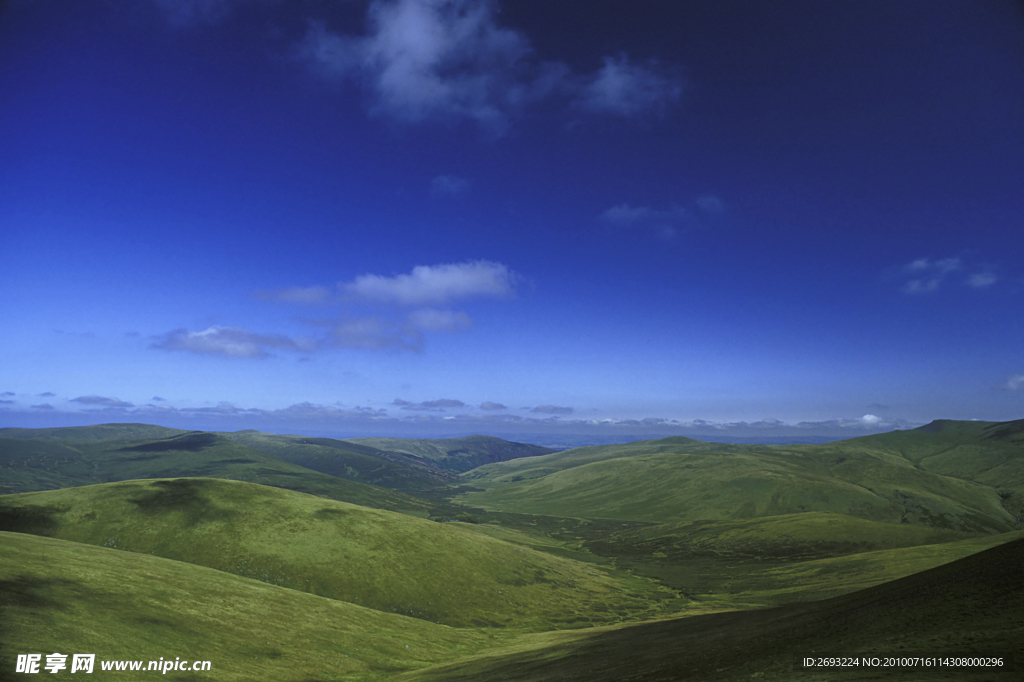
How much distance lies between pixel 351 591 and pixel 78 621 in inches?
2600

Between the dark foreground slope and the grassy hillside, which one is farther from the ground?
the dark foreground slope

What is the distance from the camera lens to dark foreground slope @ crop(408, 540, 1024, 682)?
28312mm

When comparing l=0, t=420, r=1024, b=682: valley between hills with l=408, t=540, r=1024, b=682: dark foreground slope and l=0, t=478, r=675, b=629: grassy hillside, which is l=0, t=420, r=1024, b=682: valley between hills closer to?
l=408, t=540, r=1024, b=682: dark foreground slope

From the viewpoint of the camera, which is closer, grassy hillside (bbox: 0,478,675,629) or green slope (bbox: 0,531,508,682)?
green slope (bbox: 0,531,508,682)

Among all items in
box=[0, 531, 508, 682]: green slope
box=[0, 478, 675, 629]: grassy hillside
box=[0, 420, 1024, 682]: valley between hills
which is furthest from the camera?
box=[0, 478, 675, 629]: grassy hillside

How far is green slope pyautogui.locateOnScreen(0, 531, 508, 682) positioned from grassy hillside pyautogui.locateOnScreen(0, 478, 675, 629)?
24687 mm

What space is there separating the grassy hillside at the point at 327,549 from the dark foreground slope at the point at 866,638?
59098mm

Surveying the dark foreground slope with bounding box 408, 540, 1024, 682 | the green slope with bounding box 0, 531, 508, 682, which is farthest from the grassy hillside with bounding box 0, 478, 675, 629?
the dark foreground slope with bounding box 408, 540, 1024, 682

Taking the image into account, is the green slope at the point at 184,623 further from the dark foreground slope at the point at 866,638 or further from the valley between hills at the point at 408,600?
the dark foreground slope at the point at 866,638

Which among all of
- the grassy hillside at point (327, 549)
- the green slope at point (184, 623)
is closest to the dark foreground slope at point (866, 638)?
the green slope at point (184, 623)

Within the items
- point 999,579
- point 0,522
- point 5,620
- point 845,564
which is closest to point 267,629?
point 5,620

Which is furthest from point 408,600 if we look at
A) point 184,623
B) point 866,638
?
point 866,638

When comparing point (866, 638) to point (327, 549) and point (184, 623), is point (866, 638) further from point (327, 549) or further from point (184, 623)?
point (327, 549)

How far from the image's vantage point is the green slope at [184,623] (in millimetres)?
45594
